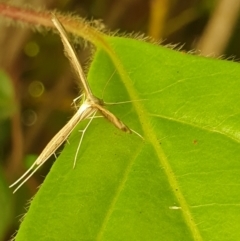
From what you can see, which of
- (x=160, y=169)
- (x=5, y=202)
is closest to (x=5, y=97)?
(x=5, y=202)

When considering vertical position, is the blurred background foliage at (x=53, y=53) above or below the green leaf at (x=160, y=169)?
above

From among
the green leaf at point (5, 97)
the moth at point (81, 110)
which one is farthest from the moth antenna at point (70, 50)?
the green leaf at point (5, 97)

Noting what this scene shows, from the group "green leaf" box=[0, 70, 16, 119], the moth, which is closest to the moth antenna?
the moth

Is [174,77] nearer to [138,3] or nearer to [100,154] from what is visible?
[100,154]

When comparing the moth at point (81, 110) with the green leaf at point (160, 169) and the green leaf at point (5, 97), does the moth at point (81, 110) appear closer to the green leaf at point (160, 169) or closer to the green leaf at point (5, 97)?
the green leaf at point (160, 169)

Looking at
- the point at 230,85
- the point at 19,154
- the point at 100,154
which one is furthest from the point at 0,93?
the point at 230,85

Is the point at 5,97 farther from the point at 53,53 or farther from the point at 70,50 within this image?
the point at 53,53
